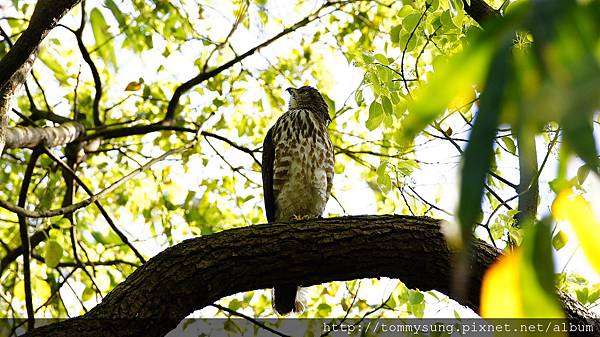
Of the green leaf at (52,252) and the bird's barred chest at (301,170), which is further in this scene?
the bird's barred chest at (301,170)

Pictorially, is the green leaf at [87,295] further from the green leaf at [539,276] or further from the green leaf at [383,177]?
the green leaf at [539,276]

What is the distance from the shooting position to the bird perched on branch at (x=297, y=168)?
14.8 ft

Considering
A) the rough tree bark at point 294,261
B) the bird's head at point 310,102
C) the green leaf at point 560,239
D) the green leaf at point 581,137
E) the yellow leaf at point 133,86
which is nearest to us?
the green leaf at point 581,137

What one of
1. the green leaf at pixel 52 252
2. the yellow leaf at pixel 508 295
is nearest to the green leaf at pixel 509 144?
the yellow leaf at pixel 508 295

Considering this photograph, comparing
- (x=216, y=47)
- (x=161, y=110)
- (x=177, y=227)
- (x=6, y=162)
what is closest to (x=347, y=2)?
(x=216, y=47)

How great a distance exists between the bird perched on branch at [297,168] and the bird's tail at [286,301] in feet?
2.02

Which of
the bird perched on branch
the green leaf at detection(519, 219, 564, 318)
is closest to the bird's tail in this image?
the bird perched on branch

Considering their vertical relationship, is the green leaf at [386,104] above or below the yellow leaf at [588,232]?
above

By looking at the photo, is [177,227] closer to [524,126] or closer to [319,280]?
[319,280]

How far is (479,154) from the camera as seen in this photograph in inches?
34.2

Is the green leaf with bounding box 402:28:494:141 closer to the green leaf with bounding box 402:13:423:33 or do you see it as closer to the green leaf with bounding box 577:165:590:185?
the green leaf with bounding box 577:165:590:185

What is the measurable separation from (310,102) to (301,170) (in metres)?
0.96

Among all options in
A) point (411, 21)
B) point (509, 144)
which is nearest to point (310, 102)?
point (411, 21)

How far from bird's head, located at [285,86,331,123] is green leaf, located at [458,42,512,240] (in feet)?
14.0
